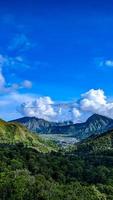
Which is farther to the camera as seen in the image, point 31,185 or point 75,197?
point 31,185

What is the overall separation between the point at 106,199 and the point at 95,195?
199 inches

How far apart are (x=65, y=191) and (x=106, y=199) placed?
18189 millimetres

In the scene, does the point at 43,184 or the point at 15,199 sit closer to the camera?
the point at 15,199

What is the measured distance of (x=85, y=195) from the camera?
190625mm

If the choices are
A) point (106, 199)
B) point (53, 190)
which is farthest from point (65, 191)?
point (106, 199)

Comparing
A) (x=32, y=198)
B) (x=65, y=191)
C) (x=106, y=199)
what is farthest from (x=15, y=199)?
(x=106, y=199)

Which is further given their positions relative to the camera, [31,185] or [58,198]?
[31,185]

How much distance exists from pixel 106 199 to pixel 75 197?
16.1 metres

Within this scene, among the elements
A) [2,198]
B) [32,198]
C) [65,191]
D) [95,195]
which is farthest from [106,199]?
[2,198]

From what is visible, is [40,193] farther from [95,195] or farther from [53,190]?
[95,195]

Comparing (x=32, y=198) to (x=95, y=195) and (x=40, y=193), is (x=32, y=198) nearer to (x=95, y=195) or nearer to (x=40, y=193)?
(x=40, y=193)

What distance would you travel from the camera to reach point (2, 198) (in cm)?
19050

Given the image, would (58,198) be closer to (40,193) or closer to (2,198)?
(40,193)

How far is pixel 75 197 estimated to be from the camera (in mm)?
183250
